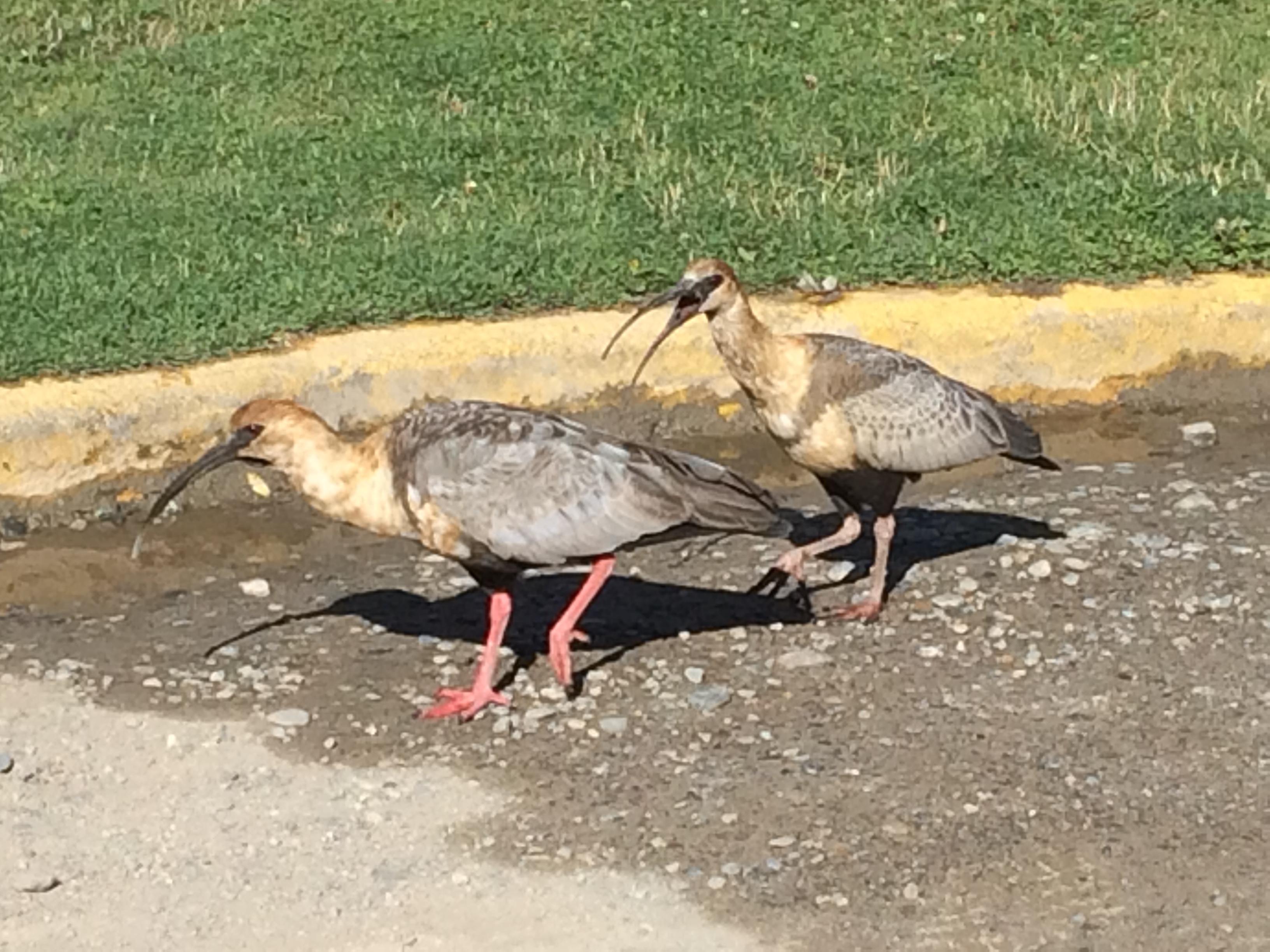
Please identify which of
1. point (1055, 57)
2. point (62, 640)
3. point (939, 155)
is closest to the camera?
point (62, 640)

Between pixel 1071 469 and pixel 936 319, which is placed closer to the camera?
pixel 1071 469

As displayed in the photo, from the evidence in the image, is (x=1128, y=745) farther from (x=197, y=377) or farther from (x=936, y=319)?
(x=197, y=377)

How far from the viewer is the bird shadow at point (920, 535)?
7641 mm

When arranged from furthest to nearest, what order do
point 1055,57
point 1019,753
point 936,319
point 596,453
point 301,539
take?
1. point 1055,57
2. point 936,319
3. point 301,539
4. point 596,453
5. point 1019,753

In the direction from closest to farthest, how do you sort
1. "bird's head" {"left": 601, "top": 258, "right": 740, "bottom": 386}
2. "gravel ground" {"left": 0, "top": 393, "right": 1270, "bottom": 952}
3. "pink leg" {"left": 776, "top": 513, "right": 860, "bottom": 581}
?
"gravel ground" {"left": 0, "top": 393, "right": 1270, "bottom": 952} → "bird's head" {"left": 601, "top": 258, "right": 740, "bottom": 386} → "pink leg" {"left": 776, "top": 513, "right": 860, "bottom": 581}

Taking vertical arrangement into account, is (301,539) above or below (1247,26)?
below

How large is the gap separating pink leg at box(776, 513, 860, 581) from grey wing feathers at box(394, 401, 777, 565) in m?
0.68

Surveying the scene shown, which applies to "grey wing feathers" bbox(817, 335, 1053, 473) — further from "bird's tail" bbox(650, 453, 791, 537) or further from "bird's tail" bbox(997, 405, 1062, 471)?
"bird's tail" bbox(650, 453, 791, 537)

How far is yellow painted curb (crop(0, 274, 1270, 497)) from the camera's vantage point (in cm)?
816

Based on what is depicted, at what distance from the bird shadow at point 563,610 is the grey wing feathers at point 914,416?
62 cm

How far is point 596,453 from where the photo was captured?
6.61 metres

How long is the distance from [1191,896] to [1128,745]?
86cm

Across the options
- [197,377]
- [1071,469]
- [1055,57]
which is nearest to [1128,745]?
[1071,469]

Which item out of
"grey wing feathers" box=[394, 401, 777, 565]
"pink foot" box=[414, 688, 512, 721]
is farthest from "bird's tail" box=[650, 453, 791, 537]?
"pink foot" box=[414, 688, 512, 721]
